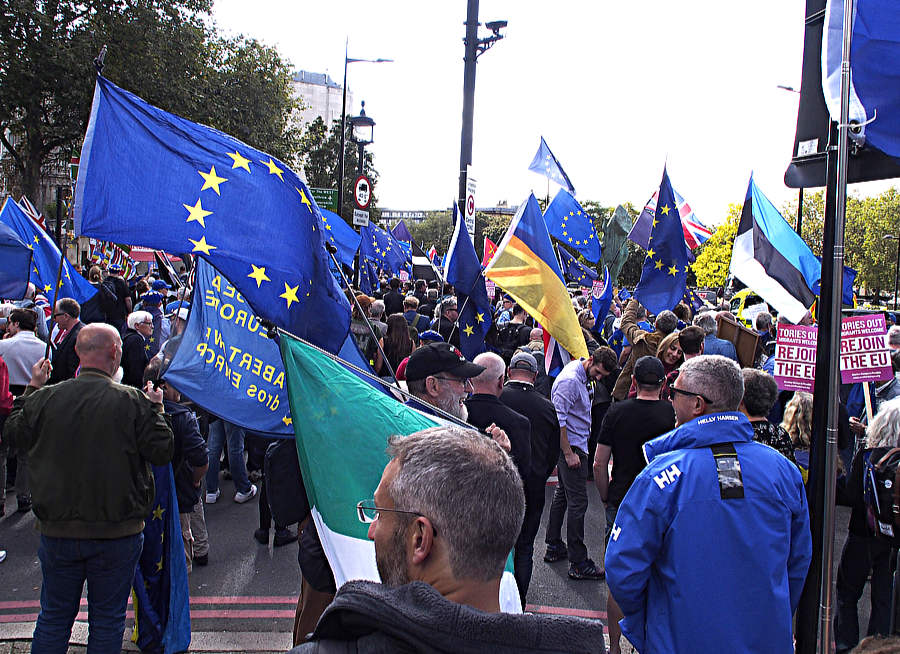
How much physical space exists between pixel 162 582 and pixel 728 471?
10.6 ft

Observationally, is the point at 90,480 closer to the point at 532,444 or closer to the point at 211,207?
the point at 211,207

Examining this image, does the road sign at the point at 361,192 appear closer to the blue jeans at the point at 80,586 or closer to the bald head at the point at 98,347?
the bald head at the point at 98,347

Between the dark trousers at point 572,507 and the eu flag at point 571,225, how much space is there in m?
6.51

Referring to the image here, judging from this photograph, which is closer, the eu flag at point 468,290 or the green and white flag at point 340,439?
the green and white flag at point 340,439

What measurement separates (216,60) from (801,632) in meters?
27.3

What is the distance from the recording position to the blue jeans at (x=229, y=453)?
6.82 metres

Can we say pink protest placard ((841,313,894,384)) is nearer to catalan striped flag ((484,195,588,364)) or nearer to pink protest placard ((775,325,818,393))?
pink protest placard ((775,325,818,393))

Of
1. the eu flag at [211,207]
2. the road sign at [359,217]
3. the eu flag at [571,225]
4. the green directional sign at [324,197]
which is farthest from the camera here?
the green directional sign at [324,197]

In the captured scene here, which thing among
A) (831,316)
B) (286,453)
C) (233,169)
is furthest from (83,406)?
(831,316)

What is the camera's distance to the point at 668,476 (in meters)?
2.80

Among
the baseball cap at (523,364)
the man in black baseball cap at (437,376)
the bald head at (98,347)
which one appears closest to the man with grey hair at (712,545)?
the man in black baseball cap at (437,376)

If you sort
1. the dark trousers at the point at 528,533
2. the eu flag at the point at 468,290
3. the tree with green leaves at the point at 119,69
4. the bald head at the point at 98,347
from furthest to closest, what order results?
1. the tree with green leaves at the point at 119,69
2. the eu flag at the point at 468,290
3. the dark trousers at the point at 528,533
4. the bald head at the point at 98,347

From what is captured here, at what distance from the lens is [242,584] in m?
5.27

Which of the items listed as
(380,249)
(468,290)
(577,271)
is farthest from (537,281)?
(380,249)
